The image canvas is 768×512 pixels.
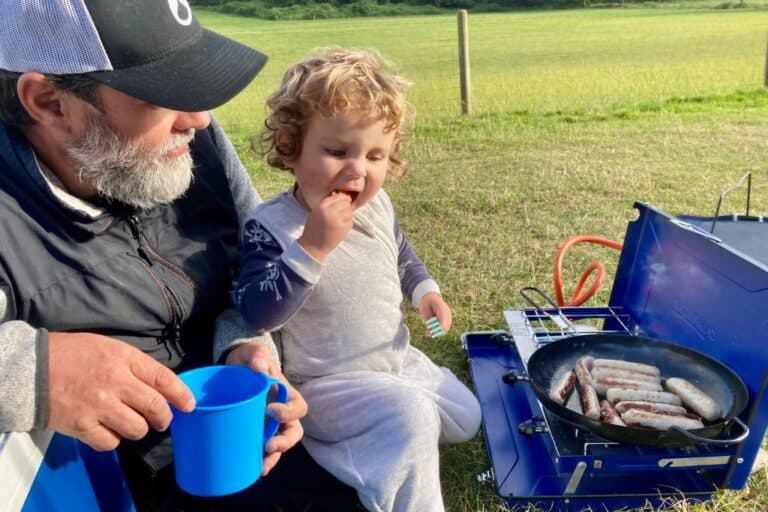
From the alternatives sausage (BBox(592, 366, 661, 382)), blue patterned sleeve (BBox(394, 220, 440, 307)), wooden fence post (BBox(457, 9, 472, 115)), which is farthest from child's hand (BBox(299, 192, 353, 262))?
wooden fence post (BBox(457, 9, 472, 115))

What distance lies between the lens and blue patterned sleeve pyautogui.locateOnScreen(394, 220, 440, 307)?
2291 millimetres

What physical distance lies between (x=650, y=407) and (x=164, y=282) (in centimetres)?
145

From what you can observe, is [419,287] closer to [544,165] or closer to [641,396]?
[641,396]

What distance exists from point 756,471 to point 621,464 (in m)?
0.57

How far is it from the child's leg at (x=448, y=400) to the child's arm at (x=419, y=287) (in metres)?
0.17

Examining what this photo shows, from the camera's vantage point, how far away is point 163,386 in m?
1.31

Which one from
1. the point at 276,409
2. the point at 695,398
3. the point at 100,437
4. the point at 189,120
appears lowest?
the point at 695,398

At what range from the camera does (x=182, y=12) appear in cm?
171

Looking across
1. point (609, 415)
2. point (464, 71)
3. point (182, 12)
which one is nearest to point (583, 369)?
point (609, 415)

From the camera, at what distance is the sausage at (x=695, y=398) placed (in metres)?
1.90

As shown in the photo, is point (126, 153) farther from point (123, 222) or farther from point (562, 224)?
point (562, 224)

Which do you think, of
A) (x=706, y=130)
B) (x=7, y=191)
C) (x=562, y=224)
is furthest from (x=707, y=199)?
(x=7, y=191)

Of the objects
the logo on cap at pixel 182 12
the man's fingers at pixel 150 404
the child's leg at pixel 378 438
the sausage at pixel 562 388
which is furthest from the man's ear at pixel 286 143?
the sausage at pixel 562 388

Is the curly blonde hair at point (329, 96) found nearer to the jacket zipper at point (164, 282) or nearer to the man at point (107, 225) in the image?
the man at point (107, 225)
